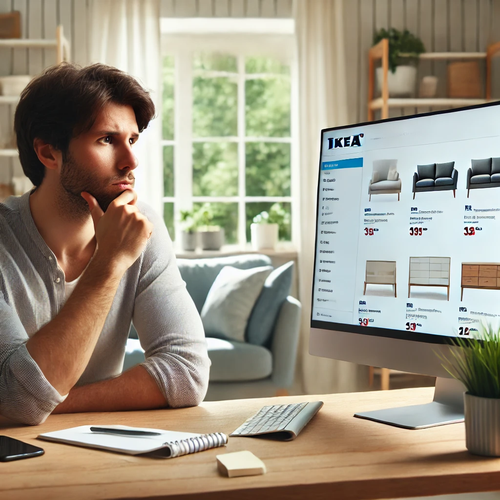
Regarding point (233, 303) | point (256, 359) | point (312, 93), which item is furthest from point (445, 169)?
point (312, 93)

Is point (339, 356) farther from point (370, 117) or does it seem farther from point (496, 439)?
point (370, 117)

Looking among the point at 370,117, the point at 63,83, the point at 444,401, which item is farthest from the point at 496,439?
the point at 370,117

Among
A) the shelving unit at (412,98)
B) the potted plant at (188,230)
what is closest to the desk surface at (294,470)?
the potted plant at (188,230)

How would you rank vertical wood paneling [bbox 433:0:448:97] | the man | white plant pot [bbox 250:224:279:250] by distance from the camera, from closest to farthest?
the man < white plant pot [bbox 250:224:279:250] < vertical wood paneling [bbox 433:0:448:97]

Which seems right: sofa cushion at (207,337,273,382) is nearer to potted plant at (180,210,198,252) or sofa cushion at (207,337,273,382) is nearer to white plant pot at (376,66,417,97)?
potted plant at (180,210,198,252)

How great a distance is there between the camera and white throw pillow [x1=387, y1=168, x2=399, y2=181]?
1075 mm

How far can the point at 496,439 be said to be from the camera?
81 cm

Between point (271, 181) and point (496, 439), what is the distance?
157 inches

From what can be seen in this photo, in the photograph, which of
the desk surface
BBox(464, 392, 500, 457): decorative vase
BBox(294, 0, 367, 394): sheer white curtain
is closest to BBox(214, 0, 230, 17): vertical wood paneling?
BBox(294, 0, 367, 394): sheer white curtain

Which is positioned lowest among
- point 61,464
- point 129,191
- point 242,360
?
point 242,360

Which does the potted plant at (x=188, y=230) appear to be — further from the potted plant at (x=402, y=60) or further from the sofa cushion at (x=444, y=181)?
the sofa cushion at (x=444, y=181)

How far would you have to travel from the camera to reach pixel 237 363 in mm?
3297

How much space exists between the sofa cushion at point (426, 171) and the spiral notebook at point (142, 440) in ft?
1.70

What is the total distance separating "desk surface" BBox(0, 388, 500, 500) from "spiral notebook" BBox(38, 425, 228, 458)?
0.01m
